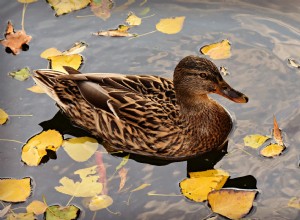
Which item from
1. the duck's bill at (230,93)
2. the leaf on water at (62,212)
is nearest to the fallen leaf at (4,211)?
Result: the leaf on water at (62,212)

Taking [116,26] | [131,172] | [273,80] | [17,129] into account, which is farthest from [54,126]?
[273,80]

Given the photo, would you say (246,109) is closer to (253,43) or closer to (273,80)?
(273,80)

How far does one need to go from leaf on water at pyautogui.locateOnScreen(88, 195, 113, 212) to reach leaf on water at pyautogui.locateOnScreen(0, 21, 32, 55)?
212 centimetres

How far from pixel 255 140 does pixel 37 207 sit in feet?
6.19

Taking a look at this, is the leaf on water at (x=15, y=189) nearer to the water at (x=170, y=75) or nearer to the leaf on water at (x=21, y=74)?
the water at (x=170, y=75)

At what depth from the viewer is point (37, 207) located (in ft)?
17.3

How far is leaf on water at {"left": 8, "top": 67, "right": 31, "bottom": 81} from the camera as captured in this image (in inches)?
253

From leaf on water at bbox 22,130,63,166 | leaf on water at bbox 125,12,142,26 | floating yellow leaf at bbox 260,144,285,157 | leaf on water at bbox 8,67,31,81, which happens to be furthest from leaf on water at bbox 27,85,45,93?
floating yellow leaf at bbox 260,144,285,157

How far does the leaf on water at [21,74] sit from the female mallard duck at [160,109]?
664mm

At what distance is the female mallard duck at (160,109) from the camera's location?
5.55 meters

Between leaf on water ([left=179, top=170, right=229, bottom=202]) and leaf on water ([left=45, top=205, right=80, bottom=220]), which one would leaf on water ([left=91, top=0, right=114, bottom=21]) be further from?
leaf on water ([left=45, top=205, right=80, bottom=220])

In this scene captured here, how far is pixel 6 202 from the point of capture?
5.32 meters

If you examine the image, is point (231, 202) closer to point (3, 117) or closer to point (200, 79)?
point (200, 79)

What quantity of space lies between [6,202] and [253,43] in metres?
2.88
